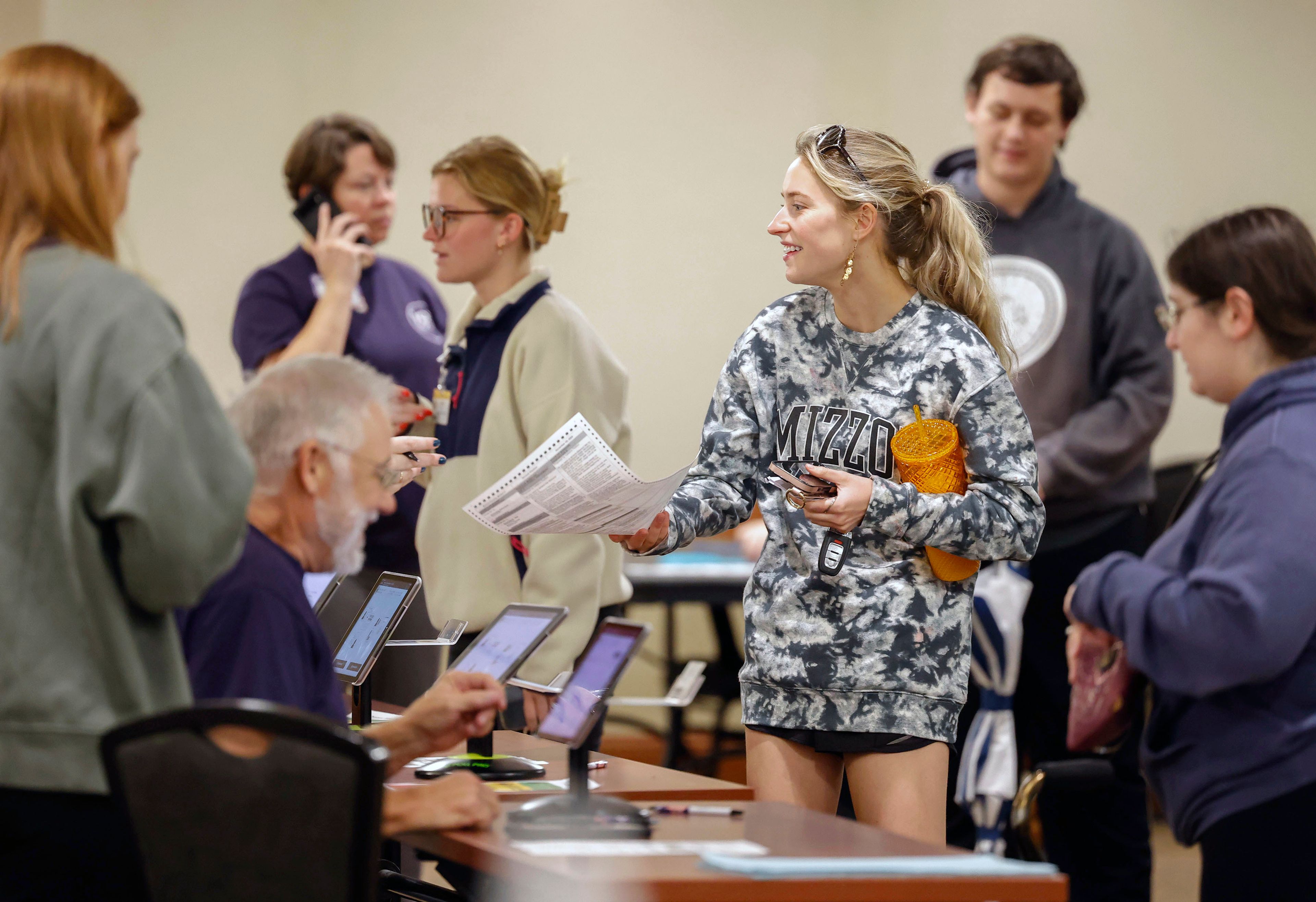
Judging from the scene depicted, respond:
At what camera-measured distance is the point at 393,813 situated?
1.65 m

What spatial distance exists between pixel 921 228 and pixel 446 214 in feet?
3.99

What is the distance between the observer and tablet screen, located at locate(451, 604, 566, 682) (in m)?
1.82

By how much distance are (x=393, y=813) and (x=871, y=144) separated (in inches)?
52.7

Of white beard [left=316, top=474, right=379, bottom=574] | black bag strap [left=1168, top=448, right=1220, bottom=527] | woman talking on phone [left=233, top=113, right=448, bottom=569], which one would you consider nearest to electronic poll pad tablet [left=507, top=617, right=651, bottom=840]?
white beard [left=316, top=474, right=379, bottom=574]

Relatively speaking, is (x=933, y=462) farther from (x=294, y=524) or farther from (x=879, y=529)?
(x=294, y=524)

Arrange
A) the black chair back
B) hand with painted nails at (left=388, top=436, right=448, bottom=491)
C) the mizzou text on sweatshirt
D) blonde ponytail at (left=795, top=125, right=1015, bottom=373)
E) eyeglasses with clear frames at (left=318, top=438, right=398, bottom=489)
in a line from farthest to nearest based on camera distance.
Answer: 1. the mizzou text on sweatshirt
2. hand with painted nails at (left=388, top=436, right=448, bottom=491)
3. blonde ponytail at (left=795, top=125, right=1015, bottom=373)
4. eyeglasses with clear frames at (left=318, top=438, right=398, bottom=489)
5. the black chair back

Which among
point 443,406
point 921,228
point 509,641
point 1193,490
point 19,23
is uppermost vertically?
point 19,23

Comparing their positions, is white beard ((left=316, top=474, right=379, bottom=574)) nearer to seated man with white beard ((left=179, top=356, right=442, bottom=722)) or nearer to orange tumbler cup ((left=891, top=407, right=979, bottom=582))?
seated man with white beard ((left=179, top=356, right=442, bottom=722))

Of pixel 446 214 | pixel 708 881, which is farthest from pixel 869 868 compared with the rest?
pixel 446 214

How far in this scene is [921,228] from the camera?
7.66 ft

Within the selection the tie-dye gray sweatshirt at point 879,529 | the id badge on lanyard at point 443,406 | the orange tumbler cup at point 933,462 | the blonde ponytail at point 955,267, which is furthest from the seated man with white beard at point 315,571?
the id badge on lanyard at point 443,406

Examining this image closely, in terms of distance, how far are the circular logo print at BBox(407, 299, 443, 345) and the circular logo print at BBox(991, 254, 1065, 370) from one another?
4.78 feet

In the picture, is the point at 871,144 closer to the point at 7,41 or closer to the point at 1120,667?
the point at 1120,667

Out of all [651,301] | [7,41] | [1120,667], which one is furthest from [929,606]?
[7,41]
